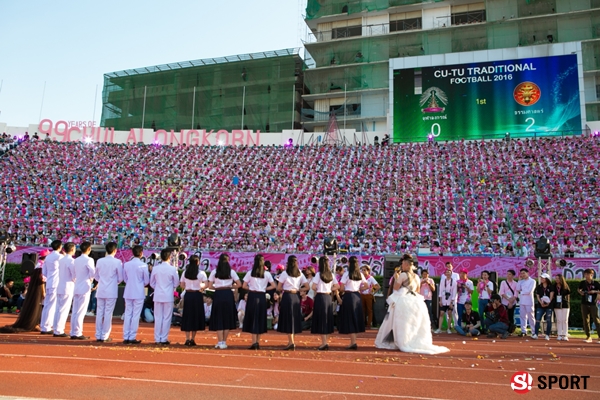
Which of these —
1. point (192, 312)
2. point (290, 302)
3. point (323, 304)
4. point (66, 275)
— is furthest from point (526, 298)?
A: point (66, 275)

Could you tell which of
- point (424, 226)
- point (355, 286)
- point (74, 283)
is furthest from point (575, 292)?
point (74, 283)

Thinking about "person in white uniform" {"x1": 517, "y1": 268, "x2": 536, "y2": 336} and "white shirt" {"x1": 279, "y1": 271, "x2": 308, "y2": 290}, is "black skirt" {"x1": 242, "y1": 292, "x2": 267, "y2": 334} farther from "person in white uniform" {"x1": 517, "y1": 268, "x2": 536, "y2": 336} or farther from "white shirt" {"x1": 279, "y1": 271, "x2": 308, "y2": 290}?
"person in white uniform" {"x1": 517, "y1": 268, "x2": 536, "y2": 336}

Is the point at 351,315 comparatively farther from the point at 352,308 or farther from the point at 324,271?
the point at 324,271

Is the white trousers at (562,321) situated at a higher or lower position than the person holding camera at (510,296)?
lower

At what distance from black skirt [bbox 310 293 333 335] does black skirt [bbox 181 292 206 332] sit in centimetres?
218

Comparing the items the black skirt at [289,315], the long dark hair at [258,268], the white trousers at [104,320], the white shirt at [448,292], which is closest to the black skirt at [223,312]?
the long dark hair at [258,268]

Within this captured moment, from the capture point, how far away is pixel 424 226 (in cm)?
2369

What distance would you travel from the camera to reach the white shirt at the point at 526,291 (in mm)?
13180

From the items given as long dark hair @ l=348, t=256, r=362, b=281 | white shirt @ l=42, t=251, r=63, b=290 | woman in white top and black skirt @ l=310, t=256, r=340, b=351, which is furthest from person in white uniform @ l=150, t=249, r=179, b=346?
long dark hair @ l=348, t=256, r=362, b=281

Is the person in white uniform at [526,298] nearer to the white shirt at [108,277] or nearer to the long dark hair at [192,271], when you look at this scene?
the long dark hair at [192,271]

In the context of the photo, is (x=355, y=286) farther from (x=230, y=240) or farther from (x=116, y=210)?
(x=116, y=210)

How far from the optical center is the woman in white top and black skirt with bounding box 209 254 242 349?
9648 millimetres

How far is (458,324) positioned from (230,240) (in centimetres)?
1356

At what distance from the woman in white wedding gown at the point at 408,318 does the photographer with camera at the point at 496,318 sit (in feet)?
12.0
